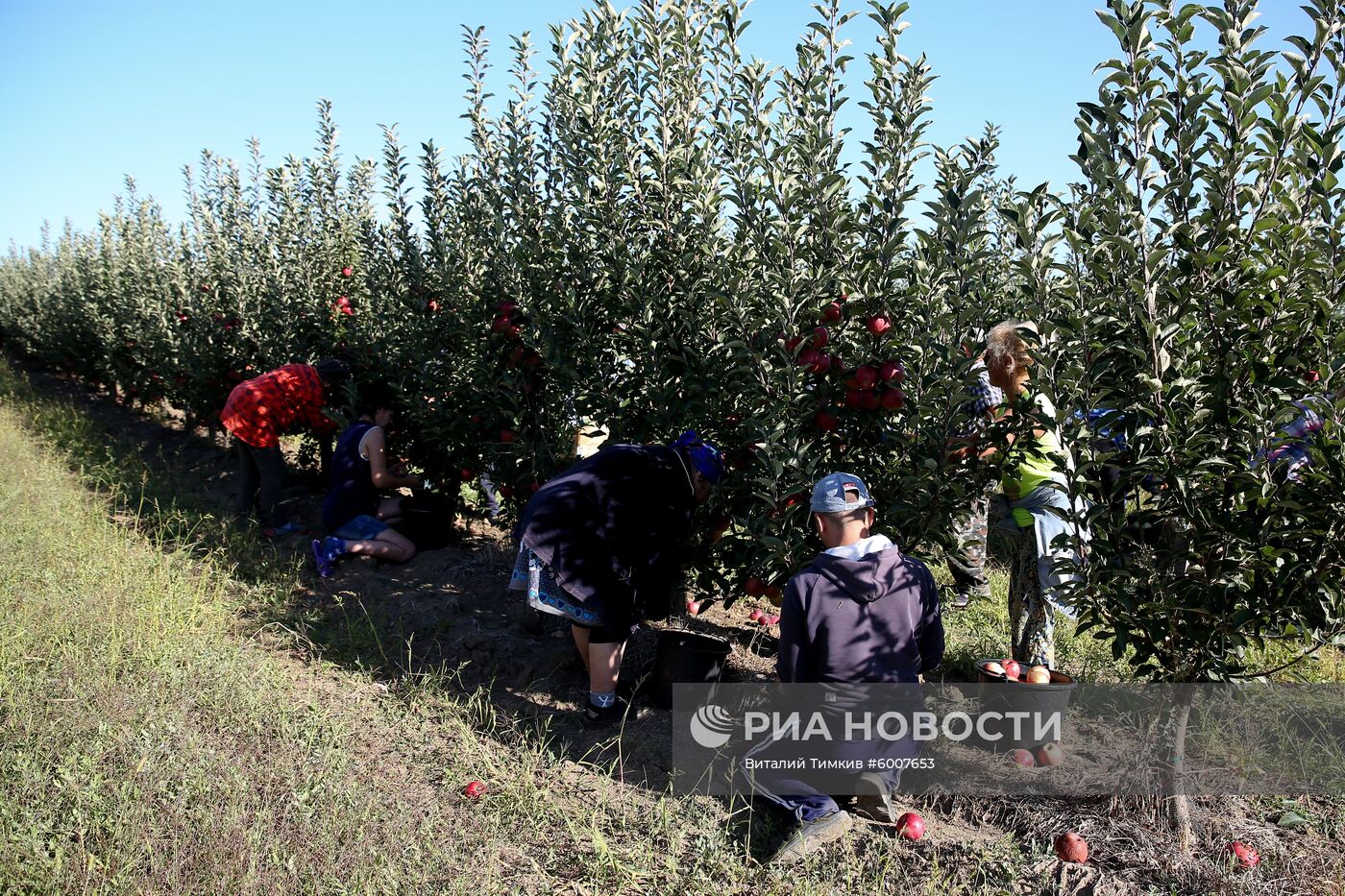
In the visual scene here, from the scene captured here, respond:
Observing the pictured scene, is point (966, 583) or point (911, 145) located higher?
point (911, 145)

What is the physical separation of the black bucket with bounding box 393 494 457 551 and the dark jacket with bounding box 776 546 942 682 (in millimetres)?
3962

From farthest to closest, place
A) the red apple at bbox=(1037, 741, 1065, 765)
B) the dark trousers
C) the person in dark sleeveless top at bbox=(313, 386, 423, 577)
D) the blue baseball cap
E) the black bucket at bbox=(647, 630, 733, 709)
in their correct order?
the dark trousers < the person in dark sleeveless top at bbox=(313, 386, 423, 577) < the black bucket at bbox=(647, 630, 733, 709) < the red apple at bbox=(1037, 741, 1065, 765) < the blue baseball cap

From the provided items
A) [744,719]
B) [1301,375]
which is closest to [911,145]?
[1301,375]

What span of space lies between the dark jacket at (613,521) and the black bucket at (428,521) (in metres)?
2.66

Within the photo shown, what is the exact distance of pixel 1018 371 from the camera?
11.3 ft

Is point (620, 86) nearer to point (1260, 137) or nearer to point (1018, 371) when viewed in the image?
point (1018, 371)

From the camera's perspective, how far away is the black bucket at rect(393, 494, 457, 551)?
6.59 meters

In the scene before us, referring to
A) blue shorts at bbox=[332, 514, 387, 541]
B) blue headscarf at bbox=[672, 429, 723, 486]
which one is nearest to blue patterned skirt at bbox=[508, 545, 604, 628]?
blue headscarf at bbox=[672, 429, 723, 486]

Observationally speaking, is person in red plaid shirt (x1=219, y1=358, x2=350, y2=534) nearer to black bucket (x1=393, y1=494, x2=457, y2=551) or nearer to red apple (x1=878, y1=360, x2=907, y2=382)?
black bucket (x1=393, y1=494, x2=457, y2=551)

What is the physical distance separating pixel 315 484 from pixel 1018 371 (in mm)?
7069

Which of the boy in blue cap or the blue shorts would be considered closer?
the boy in blue cap

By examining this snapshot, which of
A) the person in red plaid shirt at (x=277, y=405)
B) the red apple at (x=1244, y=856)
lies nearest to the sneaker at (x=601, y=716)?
the red apple at (x=1244, y=856)

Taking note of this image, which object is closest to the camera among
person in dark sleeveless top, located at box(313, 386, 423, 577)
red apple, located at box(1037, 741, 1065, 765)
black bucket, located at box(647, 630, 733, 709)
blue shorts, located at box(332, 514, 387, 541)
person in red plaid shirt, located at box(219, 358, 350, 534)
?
red apple, located at box(1037, 741, 1065, 765)

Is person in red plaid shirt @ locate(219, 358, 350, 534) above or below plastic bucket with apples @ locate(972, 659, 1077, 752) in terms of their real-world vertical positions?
above
